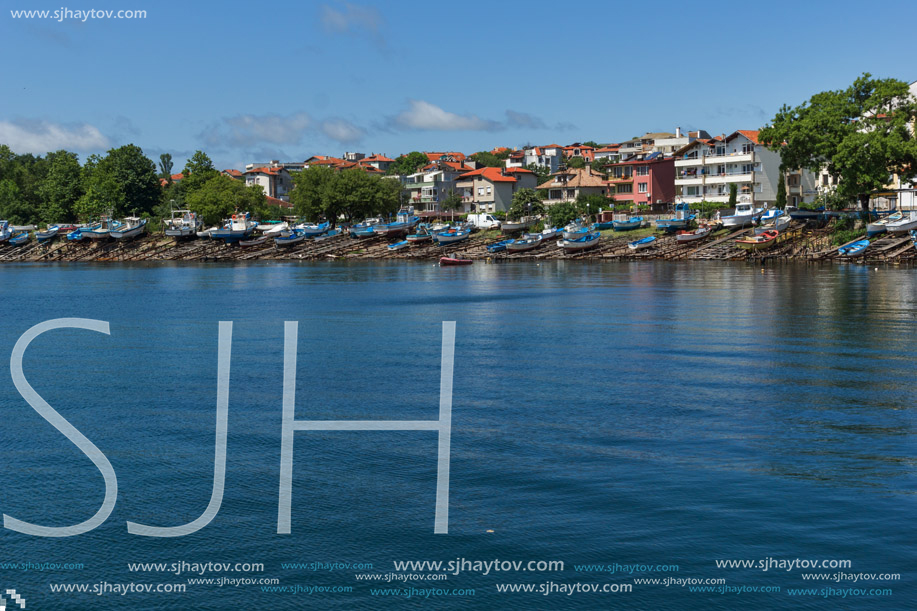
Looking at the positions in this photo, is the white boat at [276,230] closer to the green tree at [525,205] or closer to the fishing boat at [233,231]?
the fishing boat at [233,231]

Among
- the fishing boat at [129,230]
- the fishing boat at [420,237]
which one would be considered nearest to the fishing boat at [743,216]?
the fishing boat at [420,237]

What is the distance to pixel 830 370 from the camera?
74.9 ft

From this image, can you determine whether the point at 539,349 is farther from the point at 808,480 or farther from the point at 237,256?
the point at 237,256

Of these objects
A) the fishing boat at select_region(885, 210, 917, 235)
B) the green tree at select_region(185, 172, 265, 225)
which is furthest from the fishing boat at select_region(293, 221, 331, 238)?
the fishing boat at select_region(885, 210, 917, 235)

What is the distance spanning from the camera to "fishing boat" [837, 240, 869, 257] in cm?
6481

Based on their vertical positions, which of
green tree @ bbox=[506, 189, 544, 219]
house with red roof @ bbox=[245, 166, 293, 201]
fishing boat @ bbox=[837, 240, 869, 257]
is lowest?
fishing boat @ bbox=[837, 240, 869, 257]

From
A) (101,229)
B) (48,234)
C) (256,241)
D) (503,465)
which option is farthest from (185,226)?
(503,465)

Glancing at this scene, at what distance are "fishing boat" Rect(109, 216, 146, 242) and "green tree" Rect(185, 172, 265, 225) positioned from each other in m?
6.58

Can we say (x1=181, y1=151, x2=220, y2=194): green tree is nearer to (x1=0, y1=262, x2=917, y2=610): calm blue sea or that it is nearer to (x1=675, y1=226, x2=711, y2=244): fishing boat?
(x1=675, y1=226, x2=711, y2=244): fishing boat

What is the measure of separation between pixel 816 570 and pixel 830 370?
42.6ft

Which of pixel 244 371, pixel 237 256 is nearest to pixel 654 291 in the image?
pixel 244 371

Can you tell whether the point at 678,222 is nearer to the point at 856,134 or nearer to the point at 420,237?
→ the point at 856,134

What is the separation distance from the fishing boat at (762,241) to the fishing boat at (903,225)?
8.61 m

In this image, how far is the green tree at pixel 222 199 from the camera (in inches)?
4486
